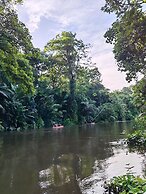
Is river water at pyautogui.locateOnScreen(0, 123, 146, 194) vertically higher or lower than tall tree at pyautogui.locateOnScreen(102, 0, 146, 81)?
lower

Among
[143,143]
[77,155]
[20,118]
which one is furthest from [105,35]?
[20,118]

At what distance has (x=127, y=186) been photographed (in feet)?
15.1

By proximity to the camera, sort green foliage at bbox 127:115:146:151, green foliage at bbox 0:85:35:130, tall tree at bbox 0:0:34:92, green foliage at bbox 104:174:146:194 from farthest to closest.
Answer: green foliage at bbox 0:85:35:130, tall tree at bbox 0:0:34:92, green foliage at bbox 127:115:146:151, green foliage at bbox 104:174:146:194

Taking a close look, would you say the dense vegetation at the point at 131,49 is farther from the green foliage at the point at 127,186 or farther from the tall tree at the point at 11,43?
the tall tree at the point at 11,43

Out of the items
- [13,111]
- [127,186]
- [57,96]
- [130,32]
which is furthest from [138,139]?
[57,96]

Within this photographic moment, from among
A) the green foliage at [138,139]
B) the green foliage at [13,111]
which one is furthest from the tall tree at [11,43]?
the green foliage at [13,111]

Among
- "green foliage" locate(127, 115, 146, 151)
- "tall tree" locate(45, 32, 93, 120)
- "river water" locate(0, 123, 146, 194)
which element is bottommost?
"river water" locate(0, 123, 146, 194)

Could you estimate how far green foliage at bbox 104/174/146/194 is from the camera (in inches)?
163

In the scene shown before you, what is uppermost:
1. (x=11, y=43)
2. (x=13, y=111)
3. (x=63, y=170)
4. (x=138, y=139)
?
(x=11, y=43)

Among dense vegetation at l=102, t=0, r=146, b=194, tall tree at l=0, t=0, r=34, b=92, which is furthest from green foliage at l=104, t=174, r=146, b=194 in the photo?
tall tree at l=0, t=0, r=34, b=92

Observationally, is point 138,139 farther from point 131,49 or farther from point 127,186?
point 127,186

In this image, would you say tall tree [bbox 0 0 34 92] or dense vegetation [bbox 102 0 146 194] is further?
tall tree [bbox 0 0 34 92]

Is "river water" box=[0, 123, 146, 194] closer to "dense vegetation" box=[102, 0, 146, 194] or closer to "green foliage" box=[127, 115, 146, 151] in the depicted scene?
"dense vegetation" box=[102, 0, 146, 194]

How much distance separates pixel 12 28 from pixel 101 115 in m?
30.1
